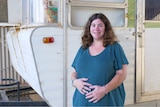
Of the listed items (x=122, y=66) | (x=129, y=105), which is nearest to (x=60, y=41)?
(x=122, y=66)

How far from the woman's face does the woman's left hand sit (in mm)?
379

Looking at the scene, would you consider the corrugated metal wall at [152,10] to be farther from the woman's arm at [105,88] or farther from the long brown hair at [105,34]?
the woman's arm at [105,88]

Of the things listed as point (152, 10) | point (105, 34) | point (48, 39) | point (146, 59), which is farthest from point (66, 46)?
point (152, 10)

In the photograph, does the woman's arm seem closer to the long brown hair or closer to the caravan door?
the long brown hair

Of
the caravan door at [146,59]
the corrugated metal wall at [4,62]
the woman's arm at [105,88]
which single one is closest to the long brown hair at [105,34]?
the woman's arm at [105,88]

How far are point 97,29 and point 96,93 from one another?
48 cm

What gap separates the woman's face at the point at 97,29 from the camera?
1.91 metres

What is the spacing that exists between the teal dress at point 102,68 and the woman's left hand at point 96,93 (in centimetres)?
3

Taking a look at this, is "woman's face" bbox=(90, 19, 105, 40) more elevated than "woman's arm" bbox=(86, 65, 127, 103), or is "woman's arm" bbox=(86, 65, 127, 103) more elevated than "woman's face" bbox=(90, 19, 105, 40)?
"woman's face" bbox=(90, 19, 105, 40)

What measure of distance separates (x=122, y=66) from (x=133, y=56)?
114 cm

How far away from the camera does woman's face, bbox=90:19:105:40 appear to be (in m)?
1.91

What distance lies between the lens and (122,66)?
1899 mm

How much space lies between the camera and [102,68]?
6.05ft

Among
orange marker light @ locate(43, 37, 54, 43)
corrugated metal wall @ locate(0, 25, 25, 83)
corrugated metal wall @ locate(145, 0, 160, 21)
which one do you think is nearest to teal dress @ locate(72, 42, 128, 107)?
orange marker light @ locate(43, 37, 54, 43)
